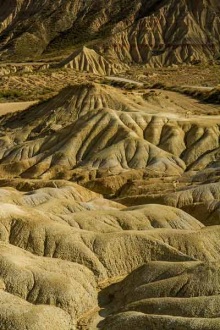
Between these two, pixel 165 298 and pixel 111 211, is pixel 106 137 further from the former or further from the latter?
pixel 165 298

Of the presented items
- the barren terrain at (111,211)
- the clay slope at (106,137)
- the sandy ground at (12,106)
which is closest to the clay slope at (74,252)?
the barren terrain at (111,211)

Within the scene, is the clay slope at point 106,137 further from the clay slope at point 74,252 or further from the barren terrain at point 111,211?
the clay slope at point 74,252

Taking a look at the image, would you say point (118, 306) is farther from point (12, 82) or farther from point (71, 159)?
point (12, 82)

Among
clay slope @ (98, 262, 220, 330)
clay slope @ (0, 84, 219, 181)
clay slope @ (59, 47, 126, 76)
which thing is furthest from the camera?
clay slope @ (59, 47, 126, 76)

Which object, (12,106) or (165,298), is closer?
(165,298)

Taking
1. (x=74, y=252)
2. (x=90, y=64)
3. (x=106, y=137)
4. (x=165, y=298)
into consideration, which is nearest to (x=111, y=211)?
(x=74, y=252)

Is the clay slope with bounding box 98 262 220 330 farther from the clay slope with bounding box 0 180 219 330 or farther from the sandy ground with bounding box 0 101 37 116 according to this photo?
the sandy ground with bounding box 0 101 37 116

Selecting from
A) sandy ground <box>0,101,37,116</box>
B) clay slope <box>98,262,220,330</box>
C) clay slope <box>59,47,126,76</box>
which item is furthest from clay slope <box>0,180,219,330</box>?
clay slope <box>59,47,126,76</box>

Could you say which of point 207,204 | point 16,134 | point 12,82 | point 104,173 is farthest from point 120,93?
point 12,82
